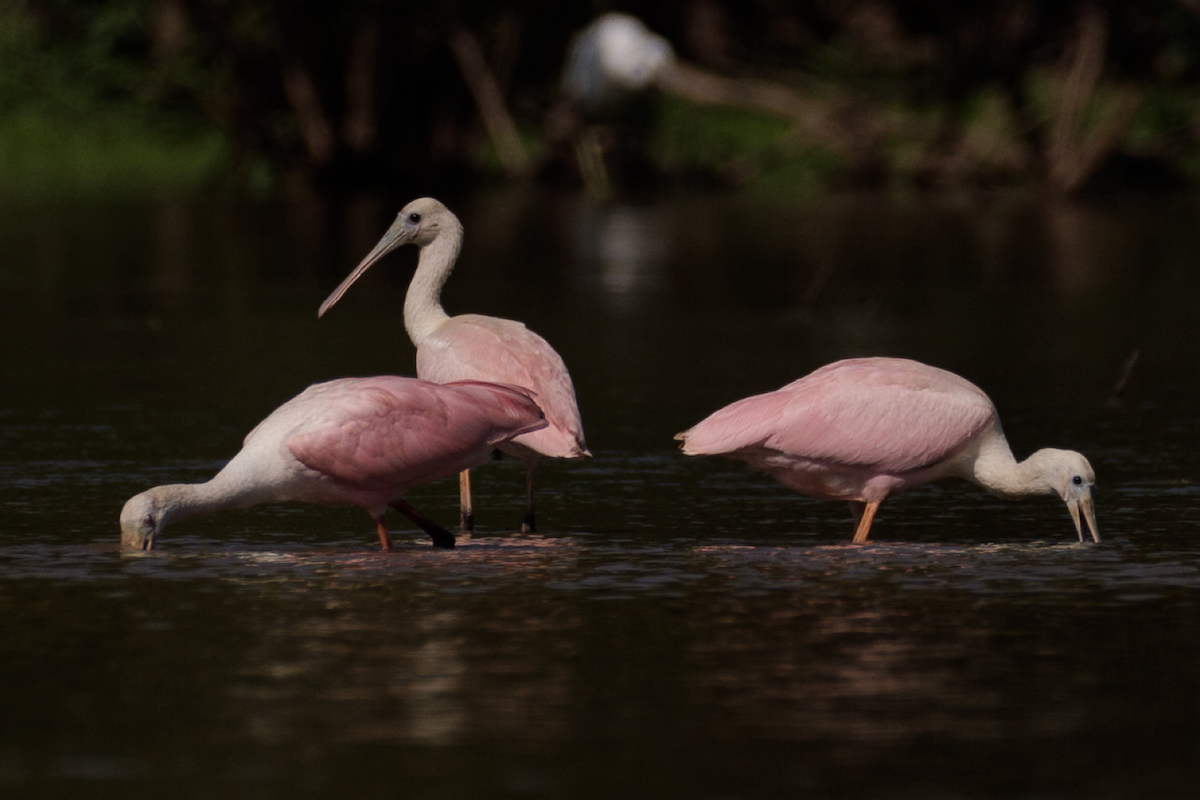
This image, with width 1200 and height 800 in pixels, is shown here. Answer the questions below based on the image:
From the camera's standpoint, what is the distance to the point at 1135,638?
22.1 feet

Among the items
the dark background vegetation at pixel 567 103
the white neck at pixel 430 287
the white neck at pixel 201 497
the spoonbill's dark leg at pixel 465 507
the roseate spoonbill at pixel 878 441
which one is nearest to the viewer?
the white neck at pixel 201 497

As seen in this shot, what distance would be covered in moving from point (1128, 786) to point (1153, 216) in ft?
73.3

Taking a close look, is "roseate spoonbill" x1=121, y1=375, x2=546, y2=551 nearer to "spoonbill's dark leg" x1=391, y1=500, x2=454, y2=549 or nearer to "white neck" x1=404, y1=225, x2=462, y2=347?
"spoonbill's dark leg" x1=391, y1=500, x2=454, y2=549

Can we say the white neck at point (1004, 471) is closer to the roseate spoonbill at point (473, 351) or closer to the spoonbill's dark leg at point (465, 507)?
the roseate spoonbill at point (473, 351)

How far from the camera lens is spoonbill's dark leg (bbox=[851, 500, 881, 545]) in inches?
335

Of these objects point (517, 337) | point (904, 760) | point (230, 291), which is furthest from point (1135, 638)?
point (230, 291)

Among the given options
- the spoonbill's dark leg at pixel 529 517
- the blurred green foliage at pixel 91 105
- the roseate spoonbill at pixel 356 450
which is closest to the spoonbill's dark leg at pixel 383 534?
the roseate spoonbill at pixel 356 450

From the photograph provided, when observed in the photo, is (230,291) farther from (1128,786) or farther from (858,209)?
(1128,786)

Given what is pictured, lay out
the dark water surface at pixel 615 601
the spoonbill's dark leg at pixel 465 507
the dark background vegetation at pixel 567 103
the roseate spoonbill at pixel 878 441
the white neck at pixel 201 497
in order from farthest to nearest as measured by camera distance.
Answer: the dark background vegetation at pixel 567 103 → the spoonbill's dark leg at pixel 465 507 → the roseate spoonbill at pixel 878 441 → the white neck at pixel 201 497 → the dark water surface at pixel 615 601

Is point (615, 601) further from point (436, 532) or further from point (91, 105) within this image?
point (91, 105)

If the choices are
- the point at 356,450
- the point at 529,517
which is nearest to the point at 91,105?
the point at 529,517

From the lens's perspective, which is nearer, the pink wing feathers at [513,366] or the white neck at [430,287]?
the pink wing feathers at [513,366]

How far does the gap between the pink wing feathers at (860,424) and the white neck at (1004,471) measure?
12 centimetres

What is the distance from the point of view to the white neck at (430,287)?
10078mm
